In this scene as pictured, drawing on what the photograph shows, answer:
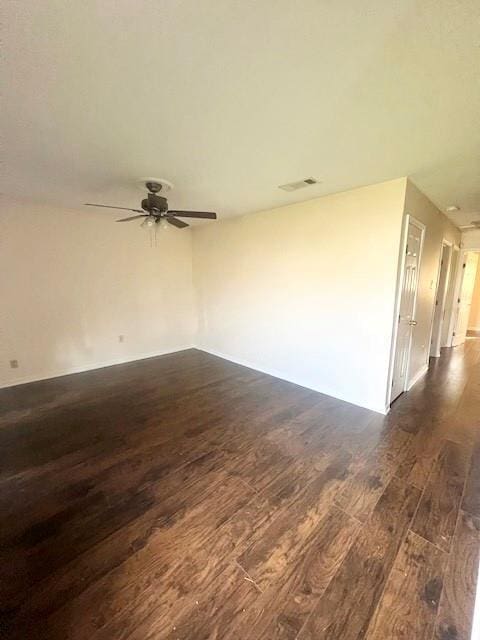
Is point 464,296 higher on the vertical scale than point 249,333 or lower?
higher

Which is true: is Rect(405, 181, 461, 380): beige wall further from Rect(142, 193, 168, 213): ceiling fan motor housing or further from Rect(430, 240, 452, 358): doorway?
Rect(142, 193, 168, 213): ceiling fan motor housing

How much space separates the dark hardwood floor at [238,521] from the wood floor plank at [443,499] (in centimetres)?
1

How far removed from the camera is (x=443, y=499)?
72.4 inches

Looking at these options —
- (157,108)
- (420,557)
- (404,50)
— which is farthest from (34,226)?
(420,557)

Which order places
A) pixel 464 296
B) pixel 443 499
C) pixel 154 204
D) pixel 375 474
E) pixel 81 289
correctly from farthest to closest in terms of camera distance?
pixel 464 296 < pixel 81 289 < pixel 154 204 < pixel 375 474 < pixel 443 499

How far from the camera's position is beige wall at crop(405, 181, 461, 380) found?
3.08 meters

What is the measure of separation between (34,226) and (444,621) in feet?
17.1

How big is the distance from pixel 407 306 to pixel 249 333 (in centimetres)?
228

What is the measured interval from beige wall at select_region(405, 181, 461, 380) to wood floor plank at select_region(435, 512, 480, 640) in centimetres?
230

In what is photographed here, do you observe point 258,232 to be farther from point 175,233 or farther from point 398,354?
point 398,354

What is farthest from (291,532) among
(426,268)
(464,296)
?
(464,296)

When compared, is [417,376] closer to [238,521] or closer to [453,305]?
[453,305]

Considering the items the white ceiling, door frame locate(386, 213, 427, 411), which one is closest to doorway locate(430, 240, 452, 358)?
door frame locate(386, 213, 427, 411)

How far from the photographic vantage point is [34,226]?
3.63 metres
